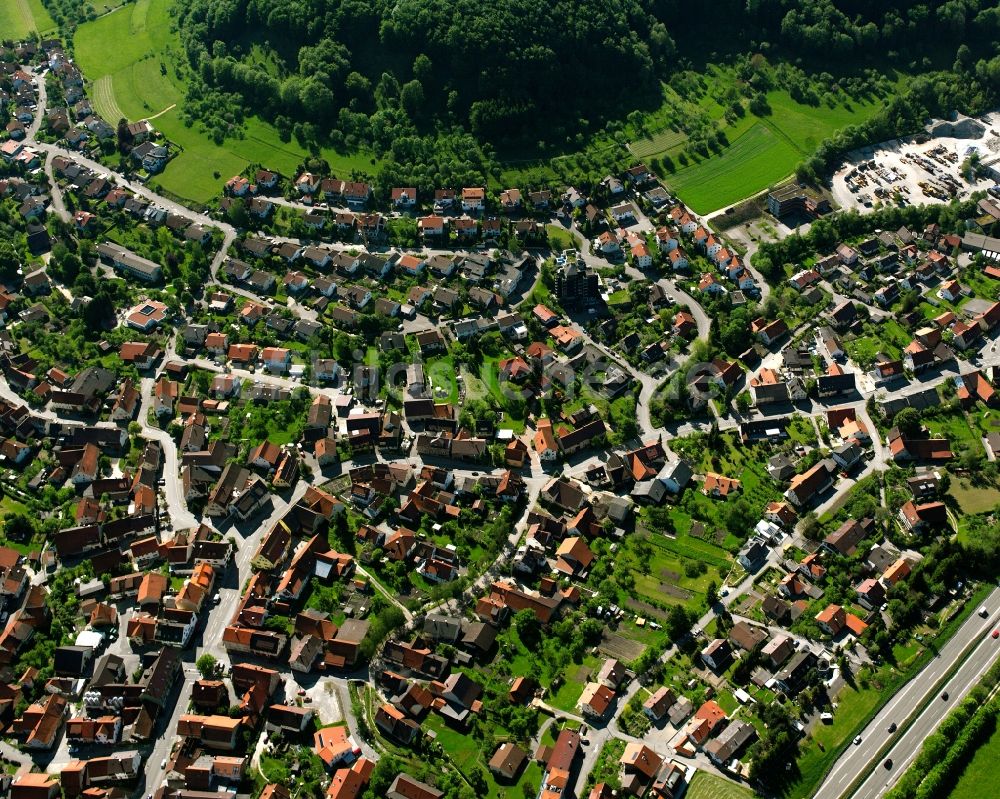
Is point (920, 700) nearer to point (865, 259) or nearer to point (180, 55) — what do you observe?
point (865, 259)

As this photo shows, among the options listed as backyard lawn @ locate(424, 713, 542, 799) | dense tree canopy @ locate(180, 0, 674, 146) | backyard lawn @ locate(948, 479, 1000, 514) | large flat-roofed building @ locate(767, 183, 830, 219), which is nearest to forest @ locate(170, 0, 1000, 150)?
dense tree canopy @ locate(180, 0, 674, 146)

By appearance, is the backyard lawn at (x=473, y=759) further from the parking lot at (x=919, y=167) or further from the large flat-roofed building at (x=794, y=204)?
the parking lot at (x=919, y=167)

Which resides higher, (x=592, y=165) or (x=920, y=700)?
(x=592, y=165)

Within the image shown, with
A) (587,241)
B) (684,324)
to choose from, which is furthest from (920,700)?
(587,241)

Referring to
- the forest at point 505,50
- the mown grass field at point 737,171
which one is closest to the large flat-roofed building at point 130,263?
the forest at point 505,50

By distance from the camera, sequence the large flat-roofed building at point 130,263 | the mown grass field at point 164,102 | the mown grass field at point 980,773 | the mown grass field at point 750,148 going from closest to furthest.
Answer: the mown grass field at point 980,773 < the large flat-roofed building at point 130,263 < the mown grass field at point 750,148 < the mown grass field at point 164,102

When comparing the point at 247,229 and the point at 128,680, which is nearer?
the point at 128,680

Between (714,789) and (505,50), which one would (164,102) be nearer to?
(505,50)
